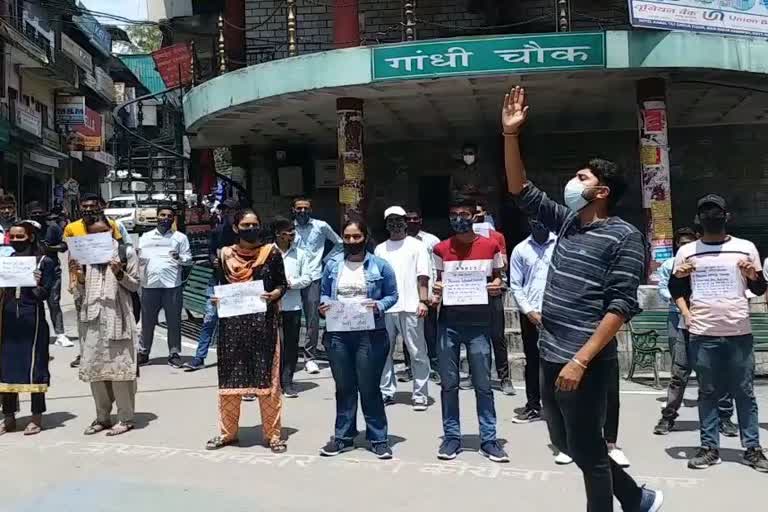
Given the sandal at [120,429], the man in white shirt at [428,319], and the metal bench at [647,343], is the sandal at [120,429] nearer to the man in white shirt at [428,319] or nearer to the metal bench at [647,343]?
the man in white shirt at [428,319]

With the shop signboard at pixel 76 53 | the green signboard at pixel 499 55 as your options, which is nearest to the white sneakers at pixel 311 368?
the green signboard at pixel 499 55

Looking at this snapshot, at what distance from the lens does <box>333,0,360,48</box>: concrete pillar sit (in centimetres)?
1160

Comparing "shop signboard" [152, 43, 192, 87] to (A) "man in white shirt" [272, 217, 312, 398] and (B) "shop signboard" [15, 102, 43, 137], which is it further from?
(B) "shop signboard" [15, 102, 43, 137]

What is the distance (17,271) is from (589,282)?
4.85 m

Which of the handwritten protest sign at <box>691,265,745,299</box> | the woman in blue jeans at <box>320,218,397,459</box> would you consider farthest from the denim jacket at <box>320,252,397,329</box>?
the handwritten protest sign at <box>691,265,745,299</box>

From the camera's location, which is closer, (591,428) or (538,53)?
(591,428)

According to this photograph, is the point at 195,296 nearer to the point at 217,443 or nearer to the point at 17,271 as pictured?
the point at 17,271

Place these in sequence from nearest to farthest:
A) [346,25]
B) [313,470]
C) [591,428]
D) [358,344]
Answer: [591,428], [313,470], [358,344], [346,25]

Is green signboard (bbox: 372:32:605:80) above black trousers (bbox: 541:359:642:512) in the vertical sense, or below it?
above

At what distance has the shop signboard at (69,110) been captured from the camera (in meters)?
35.3

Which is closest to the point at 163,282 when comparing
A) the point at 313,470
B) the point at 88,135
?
the point at 313,470

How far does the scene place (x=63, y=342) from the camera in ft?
34.8

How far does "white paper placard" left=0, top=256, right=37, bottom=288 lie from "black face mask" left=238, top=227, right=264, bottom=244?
6.20 ft

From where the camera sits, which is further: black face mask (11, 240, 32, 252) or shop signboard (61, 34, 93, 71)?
shop signboard (61, 34, 93, 71)
